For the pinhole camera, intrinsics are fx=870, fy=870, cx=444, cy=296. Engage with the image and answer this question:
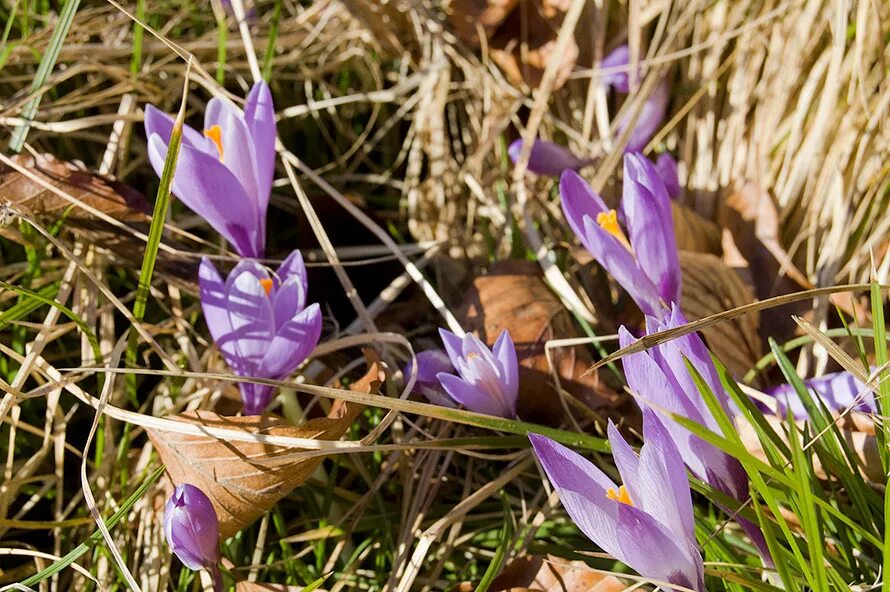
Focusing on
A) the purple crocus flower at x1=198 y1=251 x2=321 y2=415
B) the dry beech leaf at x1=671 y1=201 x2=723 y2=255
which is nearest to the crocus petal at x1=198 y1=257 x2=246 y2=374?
the purple crocus flower at x1=198 y1=251 x2=321 y2=415

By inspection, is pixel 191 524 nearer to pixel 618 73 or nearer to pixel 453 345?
pixel 453 345

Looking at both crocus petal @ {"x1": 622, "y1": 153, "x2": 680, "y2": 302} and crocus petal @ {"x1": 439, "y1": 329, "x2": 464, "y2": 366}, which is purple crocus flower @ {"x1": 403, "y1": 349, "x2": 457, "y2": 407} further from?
crocus petal @ {"x1": 622, "y1": 153, "x2": 680, "y2": 302}

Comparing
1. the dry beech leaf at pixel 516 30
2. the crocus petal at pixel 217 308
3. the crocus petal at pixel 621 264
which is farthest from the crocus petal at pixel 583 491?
the dry beech leaf at pixel 516 30

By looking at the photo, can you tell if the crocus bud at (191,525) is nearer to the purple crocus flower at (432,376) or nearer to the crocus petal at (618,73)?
the purple crocus flower at (432,376)

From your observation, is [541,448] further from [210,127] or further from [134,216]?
[134,216]

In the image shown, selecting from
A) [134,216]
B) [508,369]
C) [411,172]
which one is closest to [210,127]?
[134,216]
